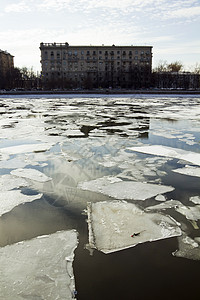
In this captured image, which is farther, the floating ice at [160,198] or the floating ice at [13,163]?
the floating ice at [13,163]

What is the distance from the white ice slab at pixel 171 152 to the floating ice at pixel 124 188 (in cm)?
198

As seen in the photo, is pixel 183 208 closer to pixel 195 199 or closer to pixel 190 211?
pixel 190 211

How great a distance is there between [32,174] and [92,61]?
83681 millimetres

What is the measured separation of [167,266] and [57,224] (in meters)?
1.53

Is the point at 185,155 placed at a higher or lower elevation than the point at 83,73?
lower

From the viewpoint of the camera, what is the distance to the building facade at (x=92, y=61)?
268 feet

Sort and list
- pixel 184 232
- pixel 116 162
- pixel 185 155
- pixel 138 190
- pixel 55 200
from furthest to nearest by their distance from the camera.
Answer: pixel 185 155
pixel 116 162
pixel 138 190
pixel 55 200
pixel 184 232

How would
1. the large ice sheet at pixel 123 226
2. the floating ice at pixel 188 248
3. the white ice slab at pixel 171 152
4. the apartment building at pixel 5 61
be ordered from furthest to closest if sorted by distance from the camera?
the apartment building at pixel 5 61
the white ice slab at pixel 171 152
the large ice sheet at pixel 123 226
the floating ice at pixel 188 248

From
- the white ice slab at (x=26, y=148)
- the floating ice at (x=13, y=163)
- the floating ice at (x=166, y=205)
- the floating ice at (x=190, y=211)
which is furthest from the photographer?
the white ice slab at (x=26, y=148)

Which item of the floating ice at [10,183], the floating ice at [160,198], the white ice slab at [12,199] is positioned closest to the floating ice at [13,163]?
the floating ice at [10,183]

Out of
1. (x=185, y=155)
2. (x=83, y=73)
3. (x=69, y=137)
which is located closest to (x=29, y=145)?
(x=69, y=137)

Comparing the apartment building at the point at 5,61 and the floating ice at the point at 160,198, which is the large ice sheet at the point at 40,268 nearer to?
the floating ice at the point at 160,198

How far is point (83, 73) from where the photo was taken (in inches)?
3334

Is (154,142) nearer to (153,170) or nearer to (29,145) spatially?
(153,170)
